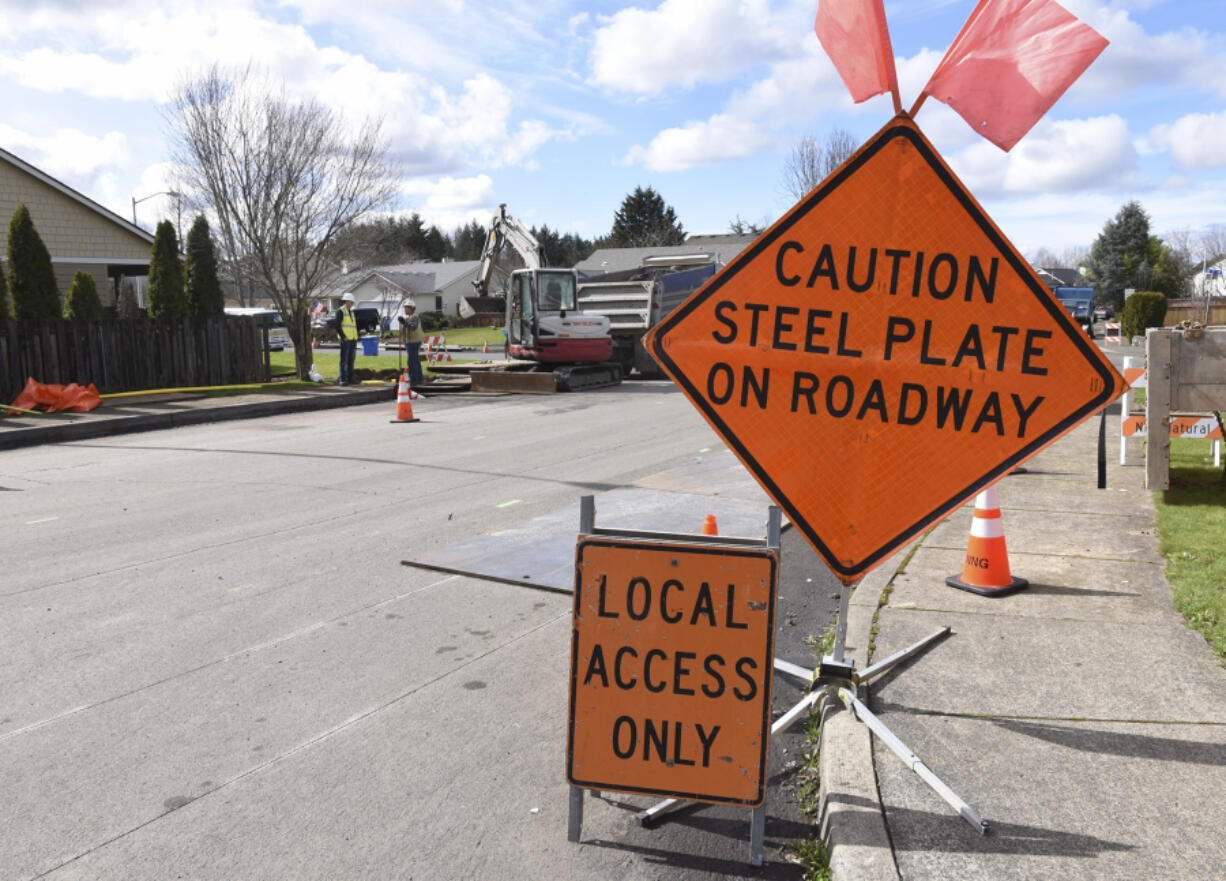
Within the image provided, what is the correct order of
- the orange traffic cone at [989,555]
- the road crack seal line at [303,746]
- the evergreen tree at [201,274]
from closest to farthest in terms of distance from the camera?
the road crack seal line at [303,746] → the orange traffic cone at [989,555] → the evergreen tree at [201,274]

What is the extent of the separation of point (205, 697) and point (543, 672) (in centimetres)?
161

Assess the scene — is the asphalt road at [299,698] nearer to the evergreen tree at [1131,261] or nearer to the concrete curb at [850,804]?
the concrete curb at [850,804]

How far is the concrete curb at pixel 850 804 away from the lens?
3.10 m

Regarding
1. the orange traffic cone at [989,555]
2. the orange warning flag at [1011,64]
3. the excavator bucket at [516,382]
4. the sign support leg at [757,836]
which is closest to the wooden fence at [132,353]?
the excavator bucket at [516,382]

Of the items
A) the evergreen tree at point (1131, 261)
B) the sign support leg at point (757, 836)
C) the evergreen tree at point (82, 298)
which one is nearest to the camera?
the sign support leg at point (757, 836)

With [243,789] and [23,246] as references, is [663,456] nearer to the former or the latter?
[243,789]

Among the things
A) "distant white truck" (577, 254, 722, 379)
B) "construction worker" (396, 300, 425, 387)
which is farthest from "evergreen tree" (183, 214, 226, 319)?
"distant white truck" (577, 254, 722, 379)

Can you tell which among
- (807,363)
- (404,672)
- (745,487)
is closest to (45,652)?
(404,672)

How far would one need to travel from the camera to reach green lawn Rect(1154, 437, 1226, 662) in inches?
210

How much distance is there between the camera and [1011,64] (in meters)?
3.59

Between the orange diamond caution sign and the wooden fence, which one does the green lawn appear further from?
the wooden fence

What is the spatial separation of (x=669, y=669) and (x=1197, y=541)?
17.1 ft

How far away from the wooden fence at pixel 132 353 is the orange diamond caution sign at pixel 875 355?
1776cm

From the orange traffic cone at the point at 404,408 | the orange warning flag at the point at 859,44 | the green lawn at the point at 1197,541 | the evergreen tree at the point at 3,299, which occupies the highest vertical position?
the orange warning flag at the point at 859,44
